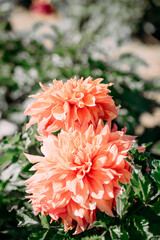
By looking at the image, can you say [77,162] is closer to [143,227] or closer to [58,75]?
[143,227]

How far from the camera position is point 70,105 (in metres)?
0.77

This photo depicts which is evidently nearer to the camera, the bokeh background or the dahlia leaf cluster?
the dahlia leaf cluster

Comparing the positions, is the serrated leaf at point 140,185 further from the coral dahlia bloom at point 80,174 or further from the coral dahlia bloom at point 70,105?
the coral dahlia bloom at point 70,105

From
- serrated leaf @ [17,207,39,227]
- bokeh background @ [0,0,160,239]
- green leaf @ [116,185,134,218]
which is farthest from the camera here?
bokeh background @ [0,0,160,239]

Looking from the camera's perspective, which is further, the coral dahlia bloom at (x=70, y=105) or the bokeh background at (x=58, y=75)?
the bokeh background at (x=58, y=75)

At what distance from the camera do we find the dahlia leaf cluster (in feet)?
2.21

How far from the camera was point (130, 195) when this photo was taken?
0.69 metres

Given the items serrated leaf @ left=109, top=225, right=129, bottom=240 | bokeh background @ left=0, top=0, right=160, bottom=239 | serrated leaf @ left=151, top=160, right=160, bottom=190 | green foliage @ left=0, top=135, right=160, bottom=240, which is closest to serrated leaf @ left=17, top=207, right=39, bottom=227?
green foliage @ left=0, top=135, right=160, bottom=240

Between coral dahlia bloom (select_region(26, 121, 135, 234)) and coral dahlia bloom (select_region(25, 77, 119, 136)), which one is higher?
coral dahlia bloom (select_region(25, 77, 119, 136))

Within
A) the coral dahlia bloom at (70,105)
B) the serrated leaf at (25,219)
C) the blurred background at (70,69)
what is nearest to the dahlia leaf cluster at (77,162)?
the coral dahlia bloom at (70,105)

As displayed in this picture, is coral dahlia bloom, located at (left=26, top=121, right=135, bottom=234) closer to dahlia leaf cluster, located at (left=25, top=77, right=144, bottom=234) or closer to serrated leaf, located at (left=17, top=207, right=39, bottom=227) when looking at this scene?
dahlia leaf cluster, located at (left=25, top=77, right=144, bottom=234)

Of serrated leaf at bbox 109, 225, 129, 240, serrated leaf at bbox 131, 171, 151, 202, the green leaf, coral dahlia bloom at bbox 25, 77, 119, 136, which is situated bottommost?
serrated leaf at bbox 109, 225, 129, 240

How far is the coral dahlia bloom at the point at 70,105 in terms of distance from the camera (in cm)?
74

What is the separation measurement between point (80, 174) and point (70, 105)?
20 cm
